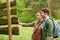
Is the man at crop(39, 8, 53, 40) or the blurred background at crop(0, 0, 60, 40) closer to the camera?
the man at crop(39, 8, 53, 40)

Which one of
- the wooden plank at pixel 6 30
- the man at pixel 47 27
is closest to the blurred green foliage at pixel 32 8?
the wooden plank at pixel 6 30

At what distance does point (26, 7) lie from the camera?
3475 cm

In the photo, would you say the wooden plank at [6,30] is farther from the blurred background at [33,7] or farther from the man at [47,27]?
the blurred background at [33,7]

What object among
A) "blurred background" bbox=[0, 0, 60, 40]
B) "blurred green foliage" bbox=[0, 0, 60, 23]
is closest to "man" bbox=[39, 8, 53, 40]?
"blurred background" bbox=[0, 0, 60, 40]

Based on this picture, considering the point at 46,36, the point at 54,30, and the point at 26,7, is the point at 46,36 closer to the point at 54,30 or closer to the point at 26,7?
the point at 54,30

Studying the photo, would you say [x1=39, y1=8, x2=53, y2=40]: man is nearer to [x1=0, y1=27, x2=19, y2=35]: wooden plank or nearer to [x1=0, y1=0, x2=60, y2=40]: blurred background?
[x1=0, y1=27, x2=19, y2=35]: wooden plank

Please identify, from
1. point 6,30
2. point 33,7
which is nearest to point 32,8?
point 33,7

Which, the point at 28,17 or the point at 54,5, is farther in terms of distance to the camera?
the point at 28,17

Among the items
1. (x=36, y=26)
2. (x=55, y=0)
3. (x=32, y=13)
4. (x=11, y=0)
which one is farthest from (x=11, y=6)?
(x=32, y=13)

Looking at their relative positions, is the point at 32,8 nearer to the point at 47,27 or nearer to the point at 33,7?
the point at 33,7

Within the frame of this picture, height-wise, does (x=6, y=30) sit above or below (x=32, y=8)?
below

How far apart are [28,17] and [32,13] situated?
197 cm

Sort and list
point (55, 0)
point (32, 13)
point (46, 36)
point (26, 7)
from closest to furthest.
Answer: point (46, 36)
point (55, 0)
point (32, 13)
point (26, 7)

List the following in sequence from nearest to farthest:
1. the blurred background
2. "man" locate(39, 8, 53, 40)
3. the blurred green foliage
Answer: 1. "man" locate(39, 8, 53, 40)
2. the blurred background
3. the blurred green foliage
